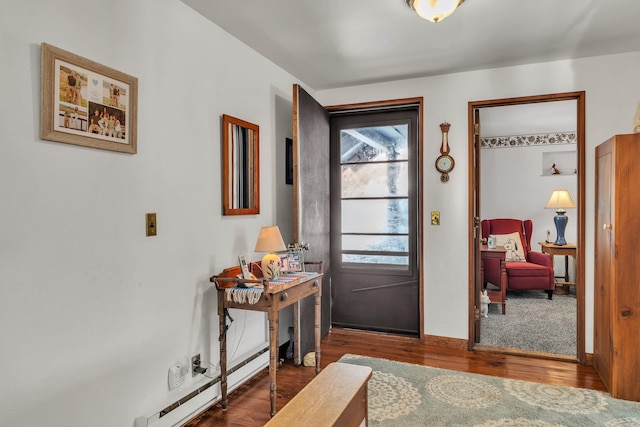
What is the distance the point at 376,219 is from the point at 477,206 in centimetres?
101

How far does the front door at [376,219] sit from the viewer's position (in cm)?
374

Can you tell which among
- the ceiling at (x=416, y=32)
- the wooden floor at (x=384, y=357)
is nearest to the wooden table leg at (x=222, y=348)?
the wooden floor at (x=384, y=357)

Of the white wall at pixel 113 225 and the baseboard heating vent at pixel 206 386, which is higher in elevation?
the white wall at pixel 113 225

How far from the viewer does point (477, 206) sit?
12.5ft

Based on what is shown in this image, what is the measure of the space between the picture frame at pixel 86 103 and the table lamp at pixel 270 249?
1.02 meters

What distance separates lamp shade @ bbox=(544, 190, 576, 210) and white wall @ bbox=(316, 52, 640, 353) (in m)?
2.75

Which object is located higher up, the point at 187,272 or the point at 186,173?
the point at 186,173

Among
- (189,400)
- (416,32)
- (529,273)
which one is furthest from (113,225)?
(529,273)

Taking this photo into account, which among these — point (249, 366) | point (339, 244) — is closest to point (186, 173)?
point (249, 366)

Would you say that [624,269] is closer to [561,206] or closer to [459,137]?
[459,137]

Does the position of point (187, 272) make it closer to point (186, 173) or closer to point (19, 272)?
point (186, 173)

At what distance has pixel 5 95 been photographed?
1.37m

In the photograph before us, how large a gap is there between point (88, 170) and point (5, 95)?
0.39 meters

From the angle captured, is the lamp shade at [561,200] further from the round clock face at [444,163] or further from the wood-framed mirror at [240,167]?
the wood-framed mirror at [240,167]
